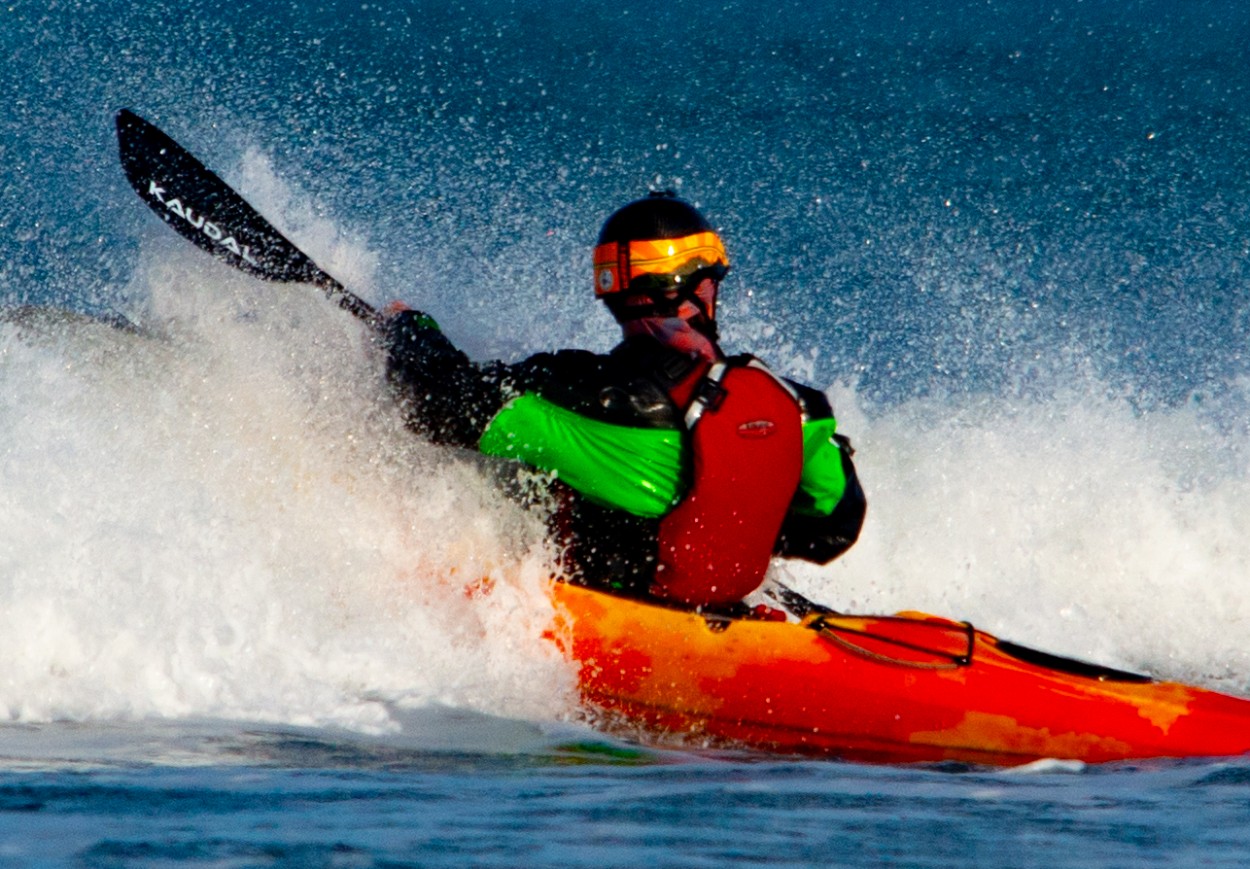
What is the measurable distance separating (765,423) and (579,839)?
151 centimetres

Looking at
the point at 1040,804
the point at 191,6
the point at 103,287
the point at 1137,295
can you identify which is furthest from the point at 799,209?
the point at 1040,804

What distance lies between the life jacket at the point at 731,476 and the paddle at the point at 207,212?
4.11 feet

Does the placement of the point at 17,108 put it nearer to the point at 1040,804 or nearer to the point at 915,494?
the point at 915,494

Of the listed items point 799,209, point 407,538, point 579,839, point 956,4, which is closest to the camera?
point 579,839

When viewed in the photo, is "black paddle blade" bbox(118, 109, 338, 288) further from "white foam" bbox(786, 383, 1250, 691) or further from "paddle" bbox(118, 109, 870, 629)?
"white foam" bbox(786, 383, 1250, 691)

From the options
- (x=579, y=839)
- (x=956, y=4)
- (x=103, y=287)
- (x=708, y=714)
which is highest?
(x=956, y=4)

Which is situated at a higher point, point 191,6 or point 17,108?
point 191,6

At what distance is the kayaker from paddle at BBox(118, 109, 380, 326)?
1.91 feet

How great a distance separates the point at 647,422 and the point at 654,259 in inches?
20.0

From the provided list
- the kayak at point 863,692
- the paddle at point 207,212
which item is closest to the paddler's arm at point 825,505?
the kayak at point 863,692

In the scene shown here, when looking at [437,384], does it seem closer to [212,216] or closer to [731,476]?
[731,476]

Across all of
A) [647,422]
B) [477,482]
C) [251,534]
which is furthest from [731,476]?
[251,534]

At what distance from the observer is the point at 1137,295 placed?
42.4ft

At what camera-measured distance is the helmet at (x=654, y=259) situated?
4.32 m
